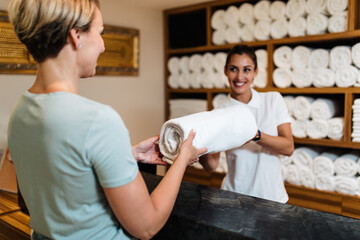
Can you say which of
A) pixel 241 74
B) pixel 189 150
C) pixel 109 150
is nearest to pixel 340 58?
pixel 241 74

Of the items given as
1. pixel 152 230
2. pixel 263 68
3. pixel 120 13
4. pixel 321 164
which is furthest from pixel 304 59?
pixel 152 230

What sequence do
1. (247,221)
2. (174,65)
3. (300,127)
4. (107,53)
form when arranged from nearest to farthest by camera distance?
(247,221), (300,127), (107,53), (174,65)

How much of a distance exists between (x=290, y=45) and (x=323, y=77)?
439 mm

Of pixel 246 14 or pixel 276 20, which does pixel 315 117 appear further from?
pixel 246 14

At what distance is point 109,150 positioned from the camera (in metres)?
0.60

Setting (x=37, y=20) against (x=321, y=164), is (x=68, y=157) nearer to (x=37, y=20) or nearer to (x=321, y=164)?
(x=37, y=20)

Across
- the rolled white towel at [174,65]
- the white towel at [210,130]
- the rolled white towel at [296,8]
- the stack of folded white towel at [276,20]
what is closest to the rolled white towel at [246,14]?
the stack of folded white towel at [276,20]

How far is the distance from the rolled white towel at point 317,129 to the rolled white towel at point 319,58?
0.38 m

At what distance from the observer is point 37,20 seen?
2.01ft

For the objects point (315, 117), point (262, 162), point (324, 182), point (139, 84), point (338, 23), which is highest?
point (338, 23)

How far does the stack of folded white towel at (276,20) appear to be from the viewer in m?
2.11

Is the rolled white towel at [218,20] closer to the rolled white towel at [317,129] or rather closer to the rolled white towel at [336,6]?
the rolled white towel at [336,6]

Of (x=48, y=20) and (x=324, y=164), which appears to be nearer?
(x=48, y=20)

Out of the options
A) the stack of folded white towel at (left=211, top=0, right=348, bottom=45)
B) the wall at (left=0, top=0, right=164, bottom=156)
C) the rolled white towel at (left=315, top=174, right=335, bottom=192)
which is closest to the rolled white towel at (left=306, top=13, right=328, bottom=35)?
the stack of folded white towel at (left=211, top=0, right=348, bottom=45)
